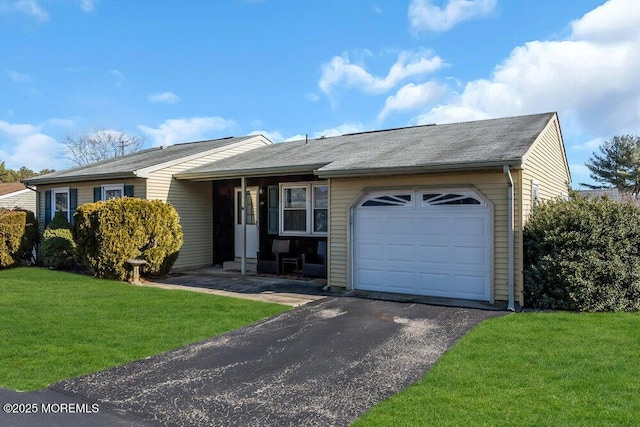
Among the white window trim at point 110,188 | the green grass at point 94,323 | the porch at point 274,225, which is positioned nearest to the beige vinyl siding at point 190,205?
the porch at point 274,225

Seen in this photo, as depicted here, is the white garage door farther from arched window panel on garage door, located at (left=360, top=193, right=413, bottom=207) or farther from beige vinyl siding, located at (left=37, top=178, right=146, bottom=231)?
beige vinyl siding, located at (left=37, top=178, right=146, bottom=231)

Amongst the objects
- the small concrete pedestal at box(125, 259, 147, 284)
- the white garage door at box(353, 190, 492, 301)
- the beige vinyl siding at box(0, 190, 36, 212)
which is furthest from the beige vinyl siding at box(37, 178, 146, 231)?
the beige vinyl siding at box(0, 190, 36, 212)

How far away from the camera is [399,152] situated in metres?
9.96

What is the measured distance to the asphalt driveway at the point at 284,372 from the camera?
397cm

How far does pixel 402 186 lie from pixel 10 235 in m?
11.8

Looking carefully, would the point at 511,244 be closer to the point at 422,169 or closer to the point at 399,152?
the point at 422,169

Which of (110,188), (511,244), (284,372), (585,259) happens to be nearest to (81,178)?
(110,188)

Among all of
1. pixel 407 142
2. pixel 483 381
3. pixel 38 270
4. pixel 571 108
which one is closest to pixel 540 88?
pixel 571 108

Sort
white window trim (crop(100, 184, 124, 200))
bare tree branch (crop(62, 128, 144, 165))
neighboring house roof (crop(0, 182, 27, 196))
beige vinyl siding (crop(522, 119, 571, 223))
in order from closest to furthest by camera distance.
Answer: beige vinyl siding (crop(522, 119, 571, 223)) → white window trim (crop(100, 184, 124, 200)) → neighboring house roof (crop(0, 182, 27, 196)) → bare tree branch (crop(62, 128, 144, 165))

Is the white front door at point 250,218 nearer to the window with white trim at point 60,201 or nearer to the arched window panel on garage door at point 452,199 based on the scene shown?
the window with white trim at point 60,201

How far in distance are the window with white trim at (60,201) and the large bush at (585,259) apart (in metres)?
13.7

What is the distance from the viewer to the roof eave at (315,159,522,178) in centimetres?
750

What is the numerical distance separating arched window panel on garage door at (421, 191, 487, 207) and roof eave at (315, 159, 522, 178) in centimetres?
52

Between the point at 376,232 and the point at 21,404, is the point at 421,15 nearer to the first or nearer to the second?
the point at 376,232
